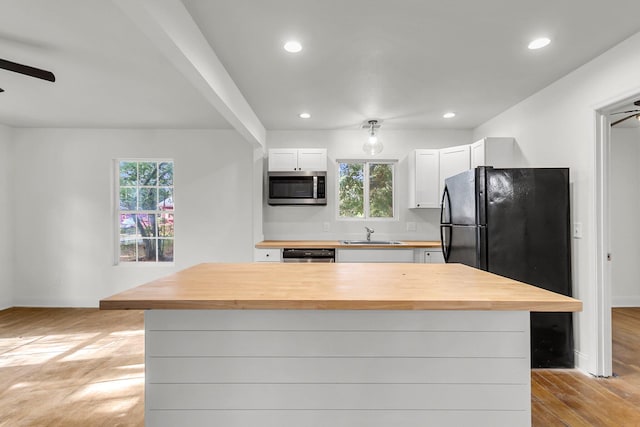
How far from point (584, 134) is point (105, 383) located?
4113 mm

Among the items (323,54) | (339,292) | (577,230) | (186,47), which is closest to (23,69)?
(186,47)

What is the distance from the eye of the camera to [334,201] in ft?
15.6

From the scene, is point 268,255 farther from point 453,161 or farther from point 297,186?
point 453,161

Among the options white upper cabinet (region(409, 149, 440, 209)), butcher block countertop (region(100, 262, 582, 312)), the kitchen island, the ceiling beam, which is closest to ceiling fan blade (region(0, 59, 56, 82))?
the ceiling beam

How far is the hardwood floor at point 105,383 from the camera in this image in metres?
2.12

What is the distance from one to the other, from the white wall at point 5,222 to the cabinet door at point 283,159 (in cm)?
355

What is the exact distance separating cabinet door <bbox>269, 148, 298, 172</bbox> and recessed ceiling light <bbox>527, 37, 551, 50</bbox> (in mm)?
2735

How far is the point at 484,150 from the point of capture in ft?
12.1

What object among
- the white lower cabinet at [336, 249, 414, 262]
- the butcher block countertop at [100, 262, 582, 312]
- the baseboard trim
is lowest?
the baseboard trim

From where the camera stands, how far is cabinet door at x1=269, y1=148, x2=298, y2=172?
445 centimetres

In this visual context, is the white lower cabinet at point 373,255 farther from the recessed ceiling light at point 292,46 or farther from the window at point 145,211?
the window at point 145,211

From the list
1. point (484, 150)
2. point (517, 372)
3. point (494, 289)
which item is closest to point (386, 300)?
point (494, 289)

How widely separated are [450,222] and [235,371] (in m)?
2.66

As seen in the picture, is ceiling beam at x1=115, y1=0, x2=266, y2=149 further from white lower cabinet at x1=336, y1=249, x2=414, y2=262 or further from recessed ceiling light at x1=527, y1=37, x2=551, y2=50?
recessed ceiling light at x1=527, y1=37, x2=551, y2=50
